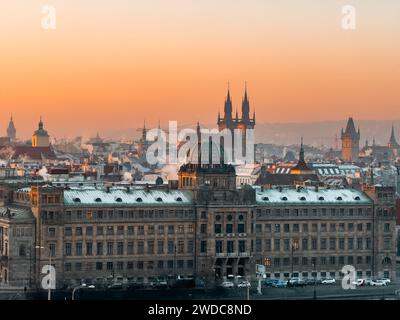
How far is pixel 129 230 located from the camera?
171 ft

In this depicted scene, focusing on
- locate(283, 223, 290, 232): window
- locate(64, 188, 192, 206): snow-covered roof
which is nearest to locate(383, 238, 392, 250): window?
locate(283, 223, 290, 232): window

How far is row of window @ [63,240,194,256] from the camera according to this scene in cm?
5081

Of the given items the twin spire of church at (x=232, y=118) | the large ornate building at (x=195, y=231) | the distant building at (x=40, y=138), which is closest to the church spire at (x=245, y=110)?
the twin spire of church at (x=232, y=118)

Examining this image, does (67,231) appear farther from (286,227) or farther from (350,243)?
(350,243)

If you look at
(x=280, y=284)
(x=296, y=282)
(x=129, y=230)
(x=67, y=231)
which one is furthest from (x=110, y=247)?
(x=296, y=282)

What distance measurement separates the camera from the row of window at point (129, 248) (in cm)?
5081

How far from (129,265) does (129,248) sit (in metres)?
0.74

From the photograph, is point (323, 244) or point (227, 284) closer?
point (227, 284)

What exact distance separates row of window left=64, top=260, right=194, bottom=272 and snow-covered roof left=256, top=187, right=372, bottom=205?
4.93 metres

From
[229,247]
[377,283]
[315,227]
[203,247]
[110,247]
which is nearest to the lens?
[110,247]

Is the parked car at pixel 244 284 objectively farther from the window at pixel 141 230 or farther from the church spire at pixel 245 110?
the church spire at pixel 245 110

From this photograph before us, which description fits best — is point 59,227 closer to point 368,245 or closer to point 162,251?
point 162,251

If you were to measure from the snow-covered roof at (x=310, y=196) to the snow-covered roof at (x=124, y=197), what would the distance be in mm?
3962
